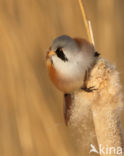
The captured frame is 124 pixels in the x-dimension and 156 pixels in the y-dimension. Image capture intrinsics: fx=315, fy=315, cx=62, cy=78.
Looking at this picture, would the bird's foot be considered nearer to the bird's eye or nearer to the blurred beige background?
the bird's eye

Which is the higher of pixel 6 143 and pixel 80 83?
pixel 80 83

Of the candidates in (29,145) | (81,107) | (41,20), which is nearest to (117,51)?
(41,20)

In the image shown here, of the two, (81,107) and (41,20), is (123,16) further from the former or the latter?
(81,107)

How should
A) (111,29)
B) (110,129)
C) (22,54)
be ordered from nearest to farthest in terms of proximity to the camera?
1. (110,129)
2. (22,54)
3. (111,29)

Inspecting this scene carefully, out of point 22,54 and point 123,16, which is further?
point 123,16

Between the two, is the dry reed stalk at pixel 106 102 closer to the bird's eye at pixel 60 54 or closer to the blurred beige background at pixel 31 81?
the bird's eye at pixel 60 54

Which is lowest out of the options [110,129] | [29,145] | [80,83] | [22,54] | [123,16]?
[29,145]

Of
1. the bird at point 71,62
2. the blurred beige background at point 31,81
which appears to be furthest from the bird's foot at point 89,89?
the blurred beige background at point 31,81
